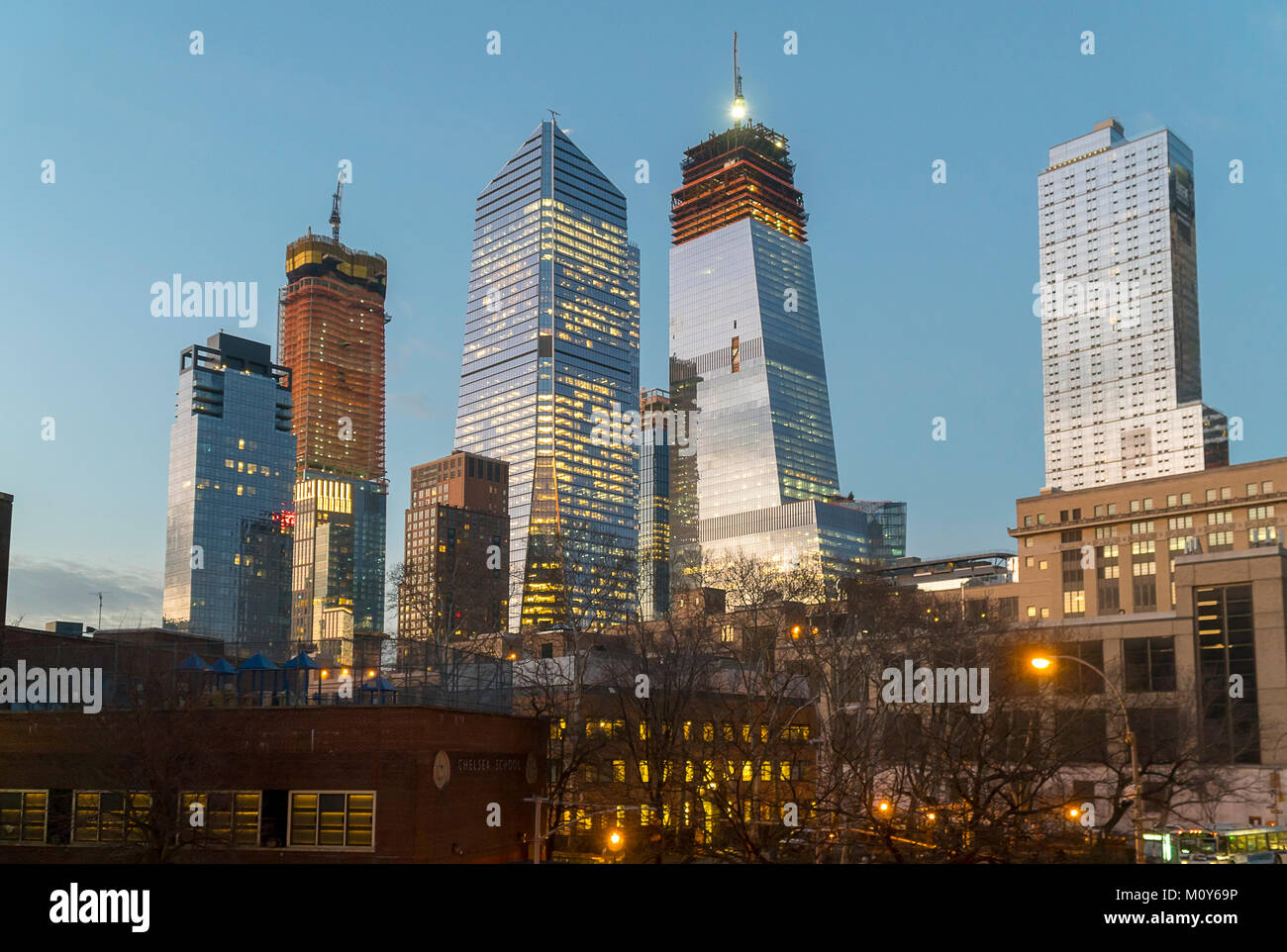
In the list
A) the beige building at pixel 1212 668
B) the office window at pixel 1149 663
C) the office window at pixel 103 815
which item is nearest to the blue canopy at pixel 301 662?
the office window at pixel 103 815

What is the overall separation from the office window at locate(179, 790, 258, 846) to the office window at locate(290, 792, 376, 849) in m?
1.44

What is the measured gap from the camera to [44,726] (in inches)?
1647

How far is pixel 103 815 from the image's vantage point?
41.4 m

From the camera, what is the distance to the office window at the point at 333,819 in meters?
39.3

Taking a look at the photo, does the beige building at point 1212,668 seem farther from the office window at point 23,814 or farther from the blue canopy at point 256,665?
the office window at point 23,814

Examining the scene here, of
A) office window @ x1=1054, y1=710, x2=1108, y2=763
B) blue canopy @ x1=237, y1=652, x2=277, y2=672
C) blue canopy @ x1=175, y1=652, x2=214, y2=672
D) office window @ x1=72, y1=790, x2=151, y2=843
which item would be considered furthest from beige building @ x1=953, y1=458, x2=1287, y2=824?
office window @ x1=72, y1=790, x2=151, y2=843

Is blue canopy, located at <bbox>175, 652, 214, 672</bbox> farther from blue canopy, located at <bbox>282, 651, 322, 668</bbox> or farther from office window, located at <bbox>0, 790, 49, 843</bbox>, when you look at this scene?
office window, located at <bbox>0, 790, 49, 843</bbox>

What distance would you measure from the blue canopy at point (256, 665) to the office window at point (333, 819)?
4.75 metres

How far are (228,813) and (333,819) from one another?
12.3 feet

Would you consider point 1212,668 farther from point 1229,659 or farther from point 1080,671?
point 1080,671

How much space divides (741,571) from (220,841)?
42844mm

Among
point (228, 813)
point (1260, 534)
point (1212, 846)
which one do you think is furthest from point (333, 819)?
point (1260, 534)
